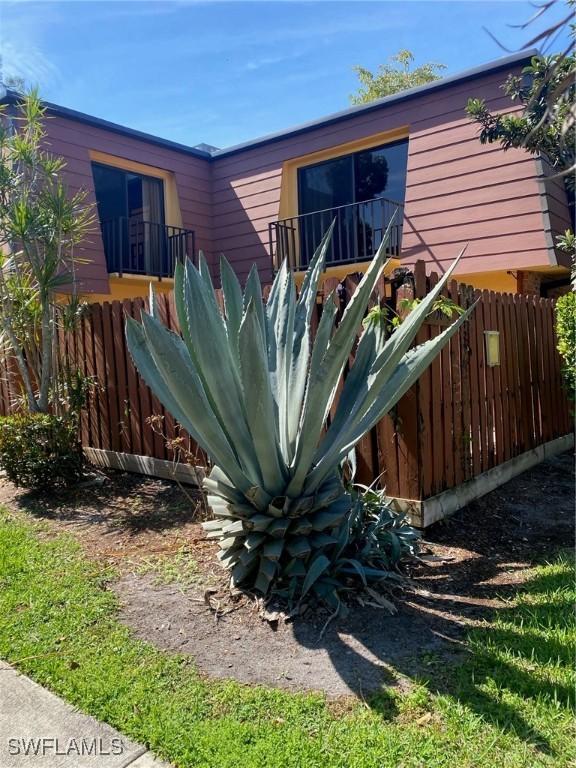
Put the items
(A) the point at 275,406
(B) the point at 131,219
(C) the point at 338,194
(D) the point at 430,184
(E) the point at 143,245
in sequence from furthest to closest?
1. (E) the point at 143,245
2. (B) the point at 131,219
3. (C) the point at 338,194
4. (D) the point at 430,184
5. (A) the point at 275,406

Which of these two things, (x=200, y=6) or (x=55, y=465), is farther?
(x=55, y=465)

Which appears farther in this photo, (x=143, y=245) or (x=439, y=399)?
(x=143, y=245)

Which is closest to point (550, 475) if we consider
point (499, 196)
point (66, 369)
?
point (499, 196)

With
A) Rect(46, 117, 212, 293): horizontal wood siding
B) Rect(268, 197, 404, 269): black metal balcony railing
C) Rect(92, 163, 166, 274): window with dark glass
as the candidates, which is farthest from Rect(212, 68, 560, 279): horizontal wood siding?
Rect(92, 163, 166, 274): window with dark glass

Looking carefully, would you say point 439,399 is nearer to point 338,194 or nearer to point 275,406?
point 275,406

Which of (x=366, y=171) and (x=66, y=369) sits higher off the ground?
(x=366, y=171)

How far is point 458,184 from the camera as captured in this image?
364 inches

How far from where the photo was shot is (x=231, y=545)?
11.8 feet

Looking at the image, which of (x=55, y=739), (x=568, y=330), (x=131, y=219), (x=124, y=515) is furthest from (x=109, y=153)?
(x=55, y=739)

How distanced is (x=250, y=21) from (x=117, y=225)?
8309 mm

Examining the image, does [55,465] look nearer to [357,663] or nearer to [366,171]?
[357,663]

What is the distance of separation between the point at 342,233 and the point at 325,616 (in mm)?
9128

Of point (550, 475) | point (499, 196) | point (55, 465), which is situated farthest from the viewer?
point (499, 196)

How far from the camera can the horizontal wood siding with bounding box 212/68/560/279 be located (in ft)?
28.2
